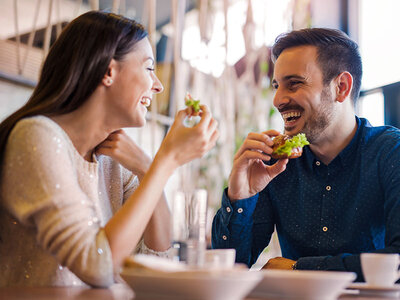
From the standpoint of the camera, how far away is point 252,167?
2113 mm

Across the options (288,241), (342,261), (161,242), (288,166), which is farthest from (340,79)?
(161,242)

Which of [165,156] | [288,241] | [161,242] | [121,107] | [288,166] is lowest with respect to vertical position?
[288,241]

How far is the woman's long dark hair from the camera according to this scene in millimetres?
1452

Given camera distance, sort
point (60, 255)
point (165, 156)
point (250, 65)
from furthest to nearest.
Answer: point (250, 65)
point (165, 156)
point (60, 255)

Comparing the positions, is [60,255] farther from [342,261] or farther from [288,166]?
[288,166]

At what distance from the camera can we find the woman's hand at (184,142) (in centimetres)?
135

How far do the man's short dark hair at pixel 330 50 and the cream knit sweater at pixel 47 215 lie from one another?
1.35 m

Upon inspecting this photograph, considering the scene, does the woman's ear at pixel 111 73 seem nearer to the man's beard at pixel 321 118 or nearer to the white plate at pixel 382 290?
the white plate at pixel 382 290

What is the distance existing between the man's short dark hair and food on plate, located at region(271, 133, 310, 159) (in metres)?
0.44

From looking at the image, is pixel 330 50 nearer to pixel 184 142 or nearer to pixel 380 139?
pixel 380 139

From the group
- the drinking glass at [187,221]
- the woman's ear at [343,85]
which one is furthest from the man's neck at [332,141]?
the drinking glass at [187,221]

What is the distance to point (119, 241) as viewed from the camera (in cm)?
120

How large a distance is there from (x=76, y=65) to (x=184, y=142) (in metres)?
0.44

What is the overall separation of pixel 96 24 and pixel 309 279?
108cm
